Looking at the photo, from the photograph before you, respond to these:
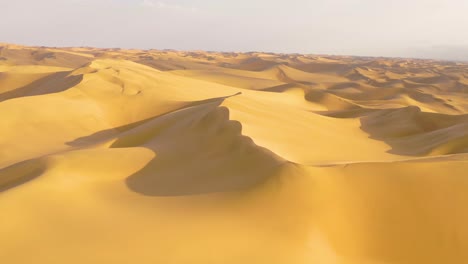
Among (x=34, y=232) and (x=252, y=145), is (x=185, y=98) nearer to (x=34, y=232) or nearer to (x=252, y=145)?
(x=252, y=145)

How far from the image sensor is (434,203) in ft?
13.9

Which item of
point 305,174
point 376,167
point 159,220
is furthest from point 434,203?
point 159,220

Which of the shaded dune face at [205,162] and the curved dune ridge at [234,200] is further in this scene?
the shaded dune face at [205,162]

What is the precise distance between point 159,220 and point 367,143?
6184mm

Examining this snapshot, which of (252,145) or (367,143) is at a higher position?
(252,145)

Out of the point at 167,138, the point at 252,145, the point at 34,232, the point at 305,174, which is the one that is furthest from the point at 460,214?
the point at 167,138

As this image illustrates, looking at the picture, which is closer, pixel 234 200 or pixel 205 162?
pixel 234 200

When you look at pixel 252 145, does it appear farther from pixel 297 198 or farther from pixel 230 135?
pixel 297 198

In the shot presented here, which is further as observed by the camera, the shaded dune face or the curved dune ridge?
the shaded dune face

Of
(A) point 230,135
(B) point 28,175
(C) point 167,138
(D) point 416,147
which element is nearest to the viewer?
(B) point 28,175

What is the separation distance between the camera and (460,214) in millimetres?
4113

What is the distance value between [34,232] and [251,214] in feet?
6.96

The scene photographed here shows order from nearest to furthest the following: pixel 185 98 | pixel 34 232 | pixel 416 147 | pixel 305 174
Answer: pixel 34 232
pixel 305 174
pixel 416 147
pixel 185 98

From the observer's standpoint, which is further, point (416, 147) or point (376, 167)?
point (416, 147)
